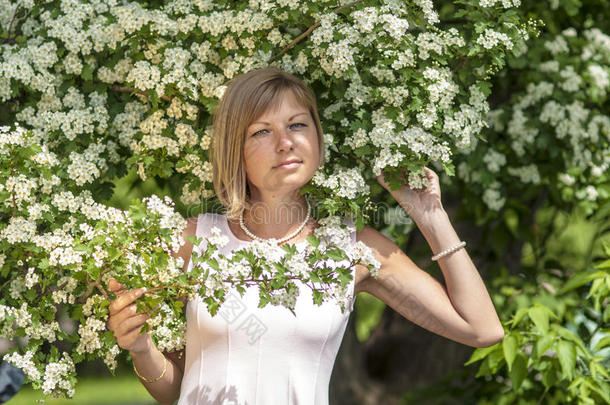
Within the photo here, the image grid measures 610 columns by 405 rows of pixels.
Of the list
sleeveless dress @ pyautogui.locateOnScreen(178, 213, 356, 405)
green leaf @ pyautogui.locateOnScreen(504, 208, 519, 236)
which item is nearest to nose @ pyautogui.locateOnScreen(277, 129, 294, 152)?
sleeveless dress @ pyautogui.locateOnScreen(178, 213, 356, 405)

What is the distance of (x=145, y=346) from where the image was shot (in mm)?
2877

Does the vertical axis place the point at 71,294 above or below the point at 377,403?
above

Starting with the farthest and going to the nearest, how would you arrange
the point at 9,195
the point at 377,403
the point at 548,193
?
the point at 377,403 < the point at 548,193 < the point at 9,195

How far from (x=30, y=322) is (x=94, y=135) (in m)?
0.88

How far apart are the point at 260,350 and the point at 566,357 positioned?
1568 mm

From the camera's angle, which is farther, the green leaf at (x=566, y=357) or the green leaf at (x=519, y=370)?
the green leaf at (x=519, y=370)

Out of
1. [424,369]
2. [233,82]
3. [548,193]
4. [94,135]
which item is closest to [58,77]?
[94,135]

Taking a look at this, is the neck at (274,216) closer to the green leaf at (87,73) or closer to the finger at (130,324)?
the finger at (130,324)

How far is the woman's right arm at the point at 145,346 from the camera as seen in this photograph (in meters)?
2.73

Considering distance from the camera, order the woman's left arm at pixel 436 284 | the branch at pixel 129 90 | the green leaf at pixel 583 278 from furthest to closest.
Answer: the green leaf at pixel 583 278, the branch at pixel 129 90, the woman's left arm at pixel 436 284

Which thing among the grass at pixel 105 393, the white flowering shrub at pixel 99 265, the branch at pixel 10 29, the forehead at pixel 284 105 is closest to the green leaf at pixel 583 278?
the white flowering shrub at pixel 99 265

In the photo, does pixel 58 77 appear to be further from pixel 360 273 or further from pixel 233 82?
pixel 360 273

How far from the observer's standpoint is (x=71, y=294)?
294cm

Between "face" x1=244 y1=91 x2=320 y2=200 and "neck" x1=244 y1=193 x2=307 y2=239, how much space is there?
0.10m
